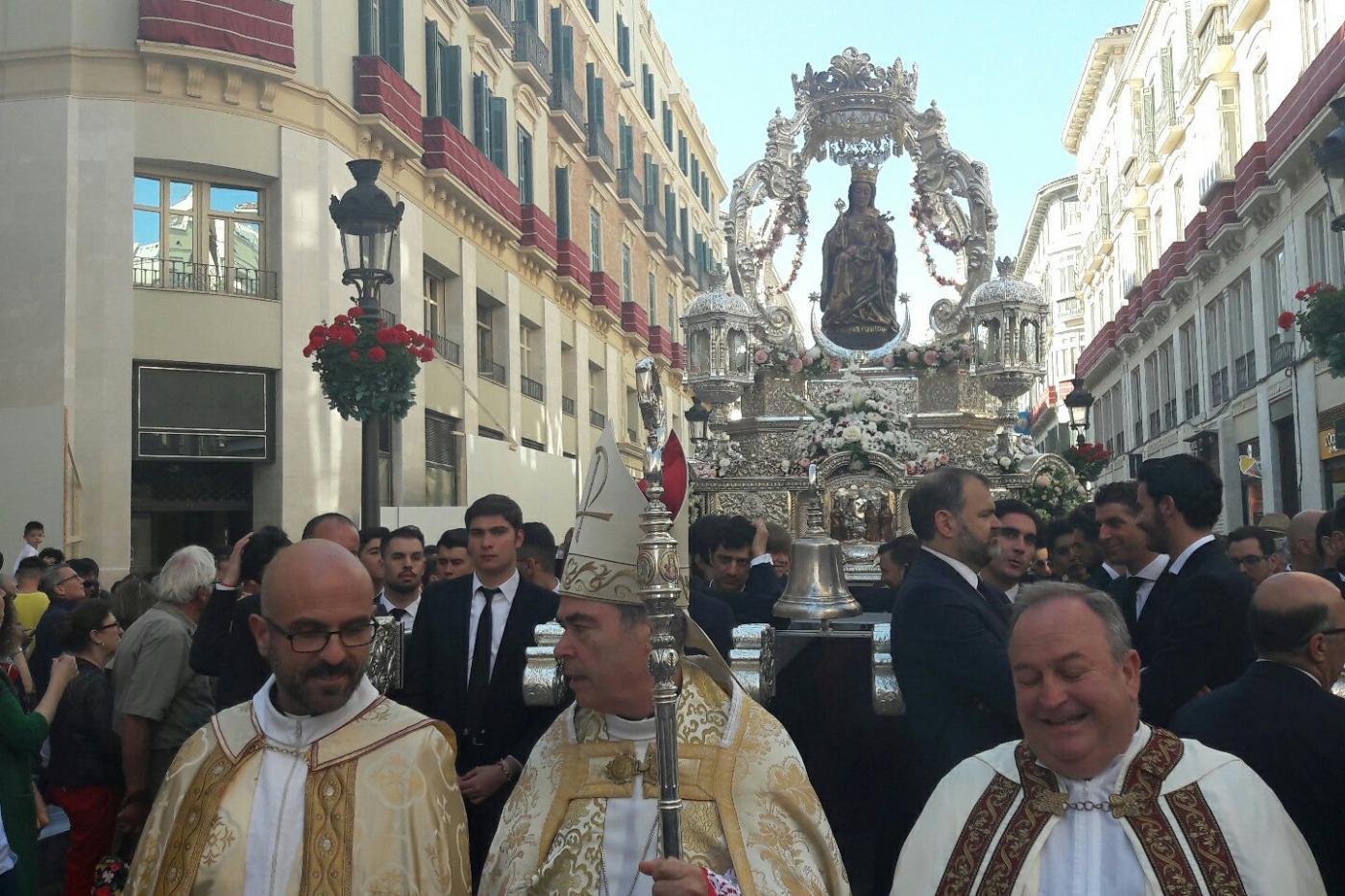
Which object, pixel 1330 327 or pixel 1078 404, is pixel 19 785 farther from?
pixel 1078 404

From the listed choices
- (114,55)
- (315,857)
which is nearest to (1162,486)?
(315,857)

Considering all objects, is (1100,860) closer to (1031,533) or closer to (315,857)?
(315,857)

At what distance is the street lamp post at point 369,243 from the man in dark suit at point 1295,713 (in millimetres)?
6591

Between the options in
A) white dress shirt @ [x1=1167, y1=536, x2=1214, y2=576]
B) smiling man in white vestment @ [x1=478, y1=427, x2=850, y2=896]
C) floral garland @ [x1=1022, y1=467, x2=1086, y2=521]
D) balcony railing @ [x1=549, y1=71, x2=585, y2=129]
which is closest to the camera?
smiling man in white vestment @ [x1=478, y1=427, x2=850, y2=896]

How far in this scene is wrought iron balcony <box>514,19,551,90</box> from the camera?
27453mm

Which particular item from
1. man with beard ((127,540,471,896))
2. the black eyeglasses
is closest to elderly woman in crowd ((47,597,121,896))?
man with beard ((127,540,471,896))

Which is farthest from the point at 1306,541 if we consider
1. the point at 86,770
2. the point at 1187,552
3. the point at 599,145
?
the point at 599,145

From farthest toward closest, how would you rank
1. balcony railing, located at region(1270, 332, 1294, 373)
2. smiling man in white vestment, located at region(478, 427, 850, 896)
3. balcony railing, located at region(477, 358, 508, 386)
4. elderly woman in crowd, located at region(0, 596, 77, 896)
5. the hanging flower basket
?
balcony railing, located at region(477, 358, 508, 386) → balcony railing, located at region(1270, 332, 1294, 373) → the hanging flower basket → elderly woman in crowd, located at region(0, 596, 77, 896) → smiling man in white vestment, located at region(478, 427, 850, 896)

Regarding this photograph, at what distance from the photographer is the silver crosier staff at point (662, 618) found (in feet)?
9.48

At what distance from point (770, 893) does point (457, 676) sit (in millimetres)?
2332

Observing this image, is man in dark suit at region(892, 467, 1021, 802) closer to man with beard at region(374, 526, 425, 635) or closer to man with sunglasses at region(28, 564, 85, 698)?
man with beard at region(374, 526, 425, 635)

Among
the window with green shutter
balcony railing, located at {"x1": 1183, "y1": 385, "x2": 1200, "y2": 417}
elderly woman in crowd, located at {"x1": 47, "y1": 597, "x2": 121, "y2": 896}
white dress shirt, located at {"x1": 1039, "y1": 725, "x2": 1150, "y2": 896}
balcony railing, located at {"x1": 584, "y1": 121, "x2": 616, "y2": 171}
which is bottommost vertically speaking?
elderly woman in crowd, located at {"x1": 47, "y1": 597, "x2": 121, "y2": 896}

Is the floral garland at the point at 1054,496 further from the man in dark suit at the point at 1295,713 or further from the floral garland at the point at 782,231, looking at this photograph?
the man in dark suit at the point at 1295,713

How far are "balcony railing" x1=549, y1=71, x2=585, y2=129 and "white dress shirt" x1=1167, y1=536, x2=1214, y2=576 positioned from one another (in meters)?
26.4
